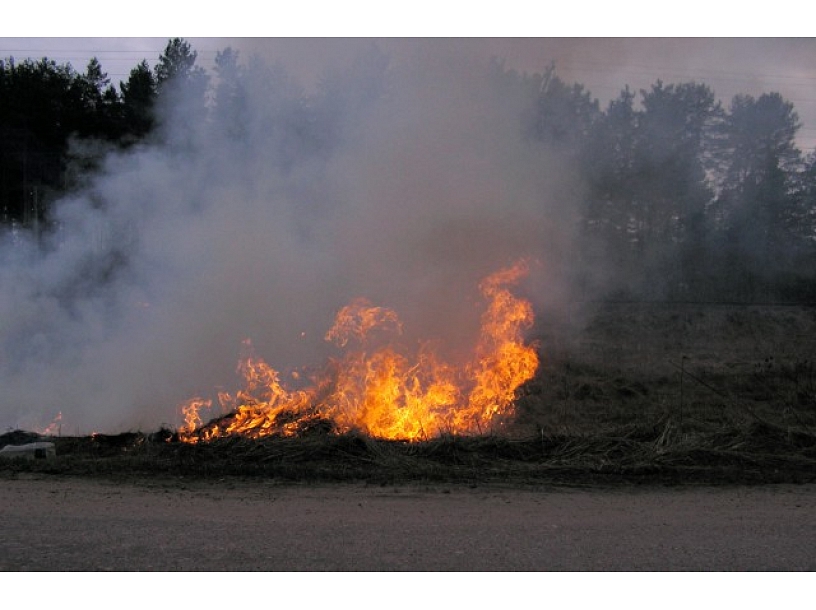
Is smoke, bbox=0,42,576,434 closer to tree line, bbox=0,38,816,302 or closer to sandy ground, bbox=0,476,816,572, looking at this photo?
tree line, bbox=0,38,816,302

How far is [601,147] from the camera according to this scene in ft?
49.2

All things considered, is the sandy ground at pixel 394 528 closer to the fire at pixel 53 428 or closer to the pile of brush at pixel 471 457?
the pile of brush at pixel 471 457

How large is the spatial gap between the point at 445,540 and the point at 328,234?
273 inches

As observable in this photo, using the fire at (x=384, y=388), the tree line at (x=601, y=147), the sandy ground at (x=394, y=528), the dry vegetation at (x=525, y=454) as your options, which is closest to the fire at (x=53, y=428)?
the dry vegetation at (x=525, y=454)

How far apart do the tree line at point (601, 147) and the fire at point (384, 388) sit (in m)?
3.12

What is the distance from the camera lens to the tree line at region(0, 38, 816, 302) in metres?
12.2

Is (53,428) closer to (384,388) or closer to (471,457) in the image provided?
(384,388)

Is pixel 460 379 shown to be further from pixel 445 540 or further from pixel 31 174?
pixel 31 174

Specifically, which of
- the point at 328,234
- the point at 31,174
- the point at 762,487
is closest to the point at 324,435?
the point at 328,234

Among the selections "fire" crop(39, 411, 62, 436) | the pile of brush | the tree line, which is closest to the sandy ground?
the pile of brush

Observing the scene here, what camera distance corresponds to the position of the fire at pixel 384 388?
10375mm

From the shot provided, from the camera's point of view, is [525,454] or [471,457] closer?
[471,457]

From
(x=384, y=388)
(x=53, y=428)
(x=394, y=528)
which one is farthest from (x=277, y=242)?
(x=394, y=528)

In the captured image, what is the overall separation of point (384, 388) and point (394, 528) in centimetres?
417
